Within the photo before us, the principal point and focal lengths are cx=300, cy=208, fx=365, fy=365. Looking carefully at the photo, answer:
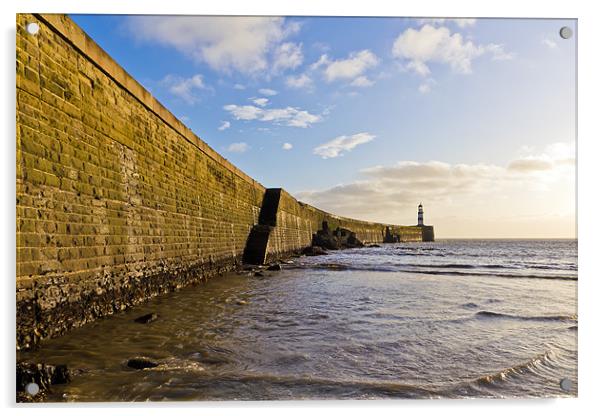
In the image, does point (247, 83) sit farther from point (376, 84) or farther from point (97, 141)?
point (97, 141)

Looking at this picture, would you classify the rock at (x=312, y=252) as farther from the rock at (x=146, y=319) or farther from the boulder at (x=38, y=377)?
the boulder at (x=38, y=377)

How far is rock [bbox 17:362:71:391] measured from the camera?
10.2 ft

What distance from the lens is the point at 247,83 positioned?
4.73 meters

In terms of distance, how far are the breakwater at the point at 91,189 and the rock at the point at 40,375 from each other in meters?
0.61

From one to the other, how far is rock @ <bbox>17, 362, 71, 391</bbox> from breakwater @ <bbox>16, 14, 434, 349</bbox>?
611 mm

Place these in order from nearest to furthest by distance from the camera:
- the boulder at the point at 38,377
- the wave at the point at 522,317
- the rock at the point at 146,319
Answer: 1. the boulder at the point at 38,377
2. the rock at the point at 146,319
3. the wave at the point at 522,317

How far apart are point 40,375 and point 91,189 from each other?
9.19 feet

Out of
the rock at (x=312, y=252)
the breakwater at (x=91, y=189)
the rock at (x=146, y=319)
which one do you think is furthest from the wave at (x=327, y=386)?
the rock at (x=312, y=252)

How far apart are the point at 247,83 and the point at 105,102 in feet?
8.83

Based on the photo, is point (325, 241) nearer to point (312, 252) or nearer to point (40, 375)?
point (312, 252)

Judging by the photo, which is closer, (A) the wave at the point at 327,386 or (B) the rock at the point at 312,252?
(A) the wave at the point at 327,386

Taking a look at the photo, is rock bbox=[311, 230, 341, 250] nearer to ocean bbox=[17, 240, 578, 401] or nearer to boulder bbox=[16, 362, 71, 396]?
ocean bbox=[17, 240, 578, 401]

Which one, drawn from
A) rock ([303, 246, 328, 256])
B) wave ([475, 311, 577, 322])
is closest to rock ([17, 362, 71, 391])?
wave ([475, 311, 577, 322])

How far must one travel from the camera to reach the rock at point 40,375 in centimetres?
310
